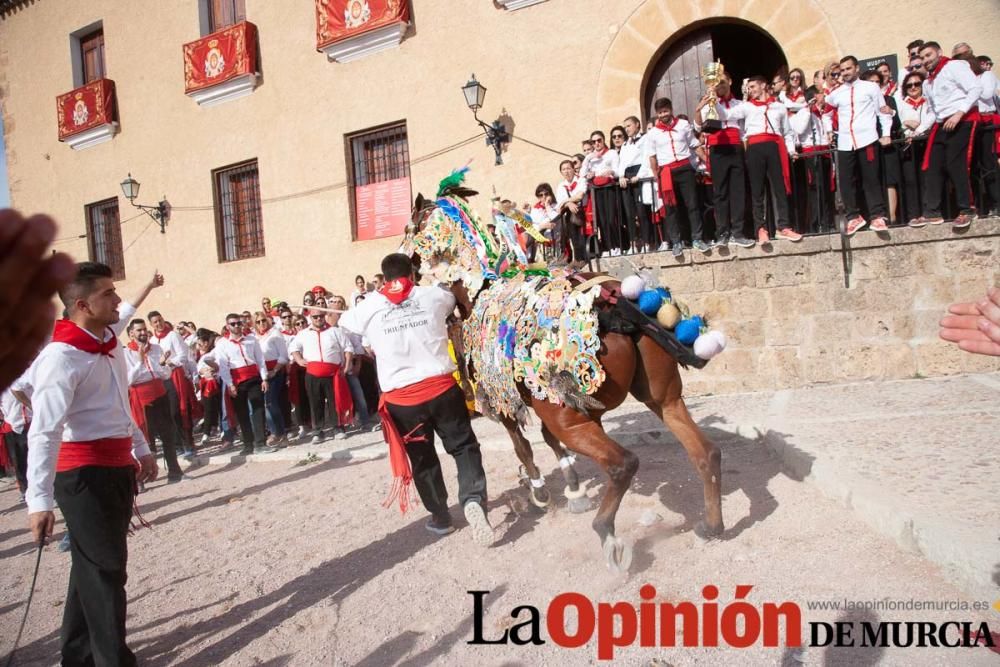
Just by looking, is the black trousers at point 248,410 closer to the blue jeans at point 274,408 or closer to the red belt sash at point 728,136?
the blue jeans at point 274,408

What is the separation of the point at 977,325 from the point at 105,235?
19516mm

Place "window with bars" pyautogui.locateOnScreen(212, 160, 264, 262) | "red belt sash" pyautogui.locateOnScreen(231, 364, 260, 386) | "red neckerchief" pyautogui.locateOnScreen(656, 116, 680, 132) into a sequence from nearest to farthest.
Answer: "red neckerchief" pyautogui.locateOnScreen(656, 116, 680, 132) < "red belt sash" pyautogui.locateOnScreen(231, 364, 260, 386) < "window with bars" pyautogui.locateOnScreen(212, 160, 264, 262)

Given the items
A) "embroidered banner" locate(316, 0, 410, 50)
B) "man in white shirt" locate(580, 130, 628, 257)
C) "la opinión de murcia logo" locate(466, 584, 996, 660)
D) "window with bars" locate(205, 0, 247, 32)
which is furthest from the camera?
"window with bars" locate(205, 0, 247, 32)

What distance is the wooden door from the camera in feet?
35.2

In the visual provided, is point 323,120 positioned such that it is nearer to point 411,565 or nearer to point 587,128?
point 587,128

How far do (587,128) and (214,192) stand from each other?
353 inches

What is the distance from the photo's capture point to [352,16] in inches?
505

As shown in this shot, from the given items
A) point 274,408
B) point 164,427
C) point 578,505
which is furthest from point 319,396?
point 578,505

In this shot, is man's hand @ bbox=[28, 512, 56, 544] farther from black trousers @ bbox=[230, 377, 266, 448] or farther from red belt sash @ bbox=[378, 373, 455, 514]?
black trousers @ bbox=[230, 377, 266, 448]

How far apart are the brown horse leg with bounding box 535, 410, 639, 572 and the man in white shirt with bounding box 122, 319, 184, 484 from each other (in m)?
6.13

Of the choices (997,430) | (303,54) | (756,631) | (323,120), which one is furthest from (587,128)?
(756,631)

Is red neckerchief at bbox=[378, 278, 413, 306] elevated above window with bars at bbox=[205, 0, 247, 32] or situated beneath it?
situated beneath

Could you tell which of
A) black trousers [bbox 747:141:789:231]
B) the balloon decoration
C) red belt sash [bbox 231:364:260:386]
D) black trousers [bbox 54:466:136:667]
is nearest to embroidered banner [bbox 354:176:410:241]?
red belt sash [bbox 231:364:260:386]

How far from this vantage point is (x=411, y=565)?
434 centimetres
